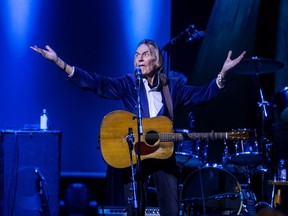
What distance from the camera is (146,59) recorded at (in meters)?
4.73

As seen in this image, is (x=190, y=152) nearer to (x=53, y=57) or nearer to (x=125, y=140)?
(x=125, y=140)

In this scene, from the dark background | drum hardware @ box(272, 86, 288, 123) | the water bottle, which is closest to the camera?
drum hardware @ box(272, 86, 288, 123)

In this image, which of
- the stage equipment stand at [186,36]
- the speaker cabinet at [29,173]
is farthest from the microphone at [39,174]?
the stage equipment stand at [186,36]

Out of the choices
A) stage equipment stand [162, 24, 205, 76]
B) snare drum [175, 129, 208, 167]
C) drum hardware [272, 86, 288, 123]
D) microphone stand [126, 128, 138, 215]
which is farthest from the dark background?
microphone stand [126, 128, 138, 215]

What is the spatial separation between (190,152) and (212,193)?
2.89 feet

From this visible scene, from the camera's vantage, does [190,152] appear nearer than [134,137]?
No

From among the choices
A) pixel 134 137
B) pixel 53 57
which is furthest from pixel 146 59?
pixel 53 57

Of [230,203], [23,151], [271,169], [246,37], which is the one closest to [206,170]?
[230,203]

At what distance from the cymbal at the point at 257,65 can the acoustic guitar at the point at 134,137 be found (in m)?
2.08

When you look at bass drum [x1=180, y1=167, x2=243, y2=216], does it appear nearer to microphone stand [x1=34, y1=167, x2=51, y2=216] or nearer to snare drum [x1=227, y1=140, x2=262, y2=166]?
snare drum [x1=227, y1=140, x2=262, y2=166]

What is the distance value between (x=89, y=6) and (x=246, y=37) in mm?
2392

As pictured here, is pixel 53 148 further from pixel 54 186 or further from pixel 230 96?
pixel 230 96

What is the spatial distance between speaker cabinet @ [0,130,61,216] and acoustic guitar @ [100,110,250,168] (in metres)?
1.41

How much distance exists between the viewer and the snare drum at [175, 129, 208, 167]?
Answer: 22.0 ft
